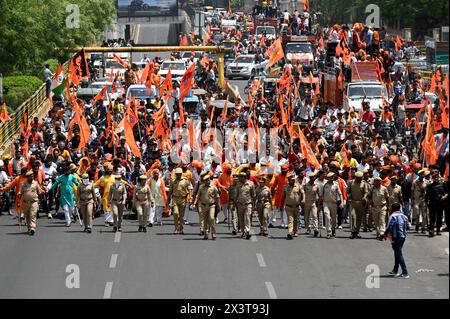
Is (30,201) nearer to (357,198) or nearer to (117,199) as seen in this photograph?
(117,199)

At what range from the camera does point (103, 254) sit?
27984 mm

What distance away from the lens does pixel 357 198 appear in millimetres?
30266

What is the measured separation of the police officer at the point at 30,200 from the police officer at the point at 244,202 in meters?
3.85

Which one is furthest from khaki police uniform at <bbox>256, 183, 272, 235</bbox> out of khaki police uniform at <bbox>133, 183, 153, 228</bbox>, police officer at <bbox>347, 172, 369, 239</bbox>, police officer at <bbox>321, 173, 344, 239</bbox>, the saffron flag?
the saffron flag

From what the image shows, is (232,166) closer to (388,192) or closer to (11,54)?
(388,192)

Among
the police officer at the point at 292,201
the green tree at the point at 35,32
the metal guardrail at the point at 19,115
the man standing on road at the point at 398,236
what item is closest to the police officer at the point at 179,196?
the police officer at the point at 292,201

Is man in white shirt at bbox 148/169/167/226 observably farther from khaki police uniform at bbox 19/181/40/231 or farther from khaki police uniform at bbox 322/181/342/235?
khaki police uniform at bbox 322/181/342/235

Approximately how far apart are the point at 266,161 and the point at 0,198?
18.5 feet

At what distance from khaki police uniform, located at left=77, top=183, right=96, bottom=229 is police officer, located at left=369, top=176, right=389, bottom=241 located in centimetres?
540

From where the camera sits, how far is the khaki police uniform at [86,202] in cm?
3045

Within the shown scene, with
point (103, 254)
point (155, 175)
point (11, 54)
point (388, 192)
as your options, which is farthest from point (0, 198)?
point (11, 54)

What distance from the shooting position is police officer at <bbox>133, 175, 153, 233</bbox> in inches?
1202

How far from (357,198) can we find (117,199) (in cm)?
460

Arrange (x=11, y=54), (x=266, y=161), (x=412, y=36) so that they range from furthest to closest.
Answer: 1. (x=412, y=36)
2. (x=11, y=54)
3. (x=266, y=161)
